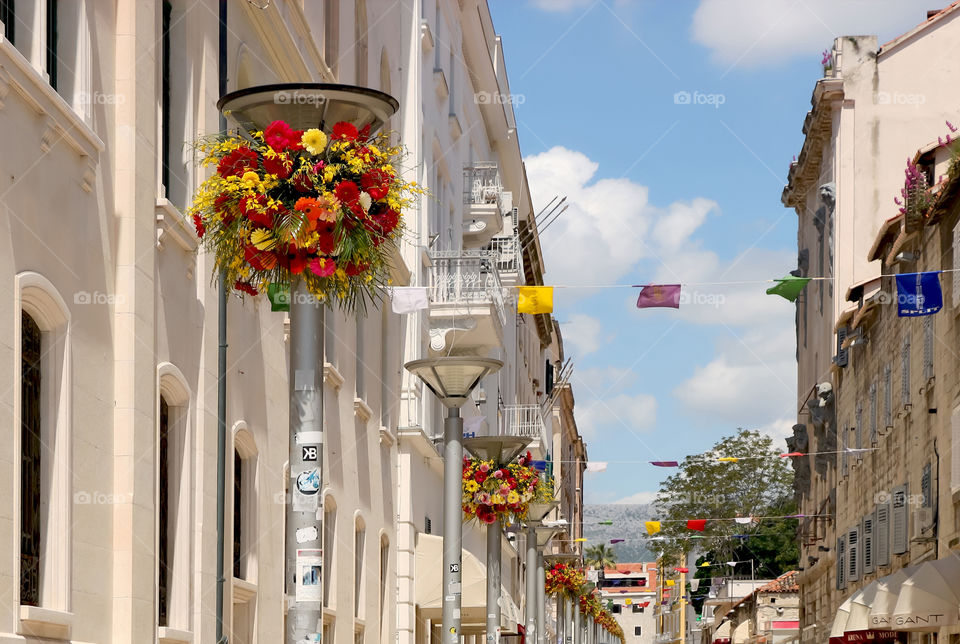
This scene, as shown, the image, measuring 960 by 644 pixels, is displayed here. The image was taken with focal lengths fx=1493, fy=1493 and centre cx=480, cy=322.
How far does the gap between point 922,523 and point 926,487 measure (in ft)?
2.64

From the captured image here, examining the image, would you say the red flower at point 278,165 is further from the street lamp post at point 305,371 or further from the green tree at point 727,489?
the green tree at point 727,489

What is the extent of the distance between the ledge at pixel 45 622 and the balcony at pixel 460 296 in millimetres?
20066

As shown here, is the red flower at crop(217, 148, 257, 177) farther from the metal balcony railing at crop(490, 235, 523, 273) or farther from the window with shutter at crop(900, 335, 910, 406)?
the metal balcony railing at crop(490, 235, 523, 273)

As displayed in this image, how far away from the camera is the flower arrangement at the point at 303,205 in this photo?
931 cm

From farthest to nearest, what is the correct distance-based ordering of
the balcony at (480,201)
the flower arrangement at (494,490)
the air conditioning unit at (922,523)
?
the balcony at (480,201) → the air conditioning unit at (922,523) → the flower arrangement at (494,490)

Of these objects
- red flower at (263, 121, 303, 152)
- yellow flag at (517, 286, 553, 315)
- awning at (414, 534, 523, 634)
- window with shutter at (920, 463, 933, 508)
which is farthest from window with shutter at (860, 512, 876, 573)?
red flower at (263, 121, 303, 152)

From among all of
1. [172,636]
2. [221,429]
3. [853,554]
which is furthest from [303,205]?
[853,554]

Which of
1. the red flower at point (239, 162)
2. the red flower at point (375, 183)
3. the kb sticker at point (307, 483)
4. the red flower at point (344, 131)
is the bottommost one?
the kb sticker at point (307, 483)

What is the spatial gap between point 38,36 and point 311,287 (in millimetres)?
2684

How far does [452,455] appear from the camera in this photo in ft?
53.7

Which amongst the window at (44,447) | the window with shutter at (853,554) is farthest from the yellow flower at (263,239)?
the window with shutter at (853,554)

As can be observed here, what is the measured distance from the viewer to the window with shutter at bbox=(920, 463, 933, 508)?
25.7 meters

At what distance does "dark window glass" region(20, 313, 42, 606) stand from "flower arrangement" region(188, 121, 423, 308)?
1.40 metres

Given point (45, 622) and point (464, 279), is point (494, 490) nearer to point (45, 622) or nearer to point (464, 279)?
point (464, 279)
